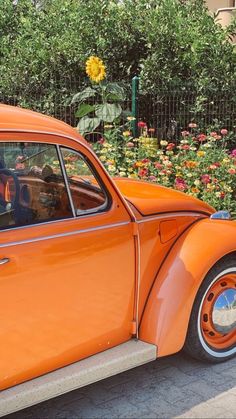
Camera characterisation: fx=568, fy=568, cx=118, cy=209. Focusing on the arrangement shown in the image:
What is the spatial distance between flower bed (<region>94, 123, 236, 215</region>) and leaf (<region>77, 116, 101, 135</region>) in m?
0.69

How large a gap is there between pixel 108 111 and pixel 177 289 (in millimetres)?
4993

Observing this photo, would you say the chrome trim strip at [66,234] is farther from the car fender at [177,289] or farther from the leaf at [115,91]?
the leaf at [115,91]

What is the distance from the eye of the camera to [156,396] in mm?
3420

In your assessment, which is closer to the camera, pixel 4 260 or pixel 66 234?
pixel 4 260

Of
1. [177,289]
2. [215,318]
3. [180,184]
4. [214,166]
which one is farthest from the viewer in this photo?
[214,166]

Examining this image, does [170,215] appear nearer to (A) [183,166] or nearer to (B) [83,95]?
(A) [183,166]

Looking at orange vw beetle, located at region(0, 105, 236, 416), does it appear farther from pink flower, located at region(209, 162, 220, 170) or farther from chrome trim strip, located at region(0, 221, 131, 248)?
pink flower, located at region(209, 162, 220, 170)

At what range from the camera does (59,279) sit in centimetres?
294

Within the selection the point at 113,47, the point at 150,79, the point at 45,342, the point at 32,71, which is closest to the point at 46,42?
the point at 32,71

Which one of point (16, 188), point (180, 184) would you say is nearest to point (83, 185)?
point (16, 188)

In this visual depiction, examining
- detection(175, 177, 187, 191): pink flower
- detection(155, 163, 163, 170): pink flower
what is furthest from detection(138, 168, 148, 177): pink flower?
detection(175, 177, 187, 191): pink flower

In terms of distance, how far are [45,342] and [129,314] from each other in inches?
24.0

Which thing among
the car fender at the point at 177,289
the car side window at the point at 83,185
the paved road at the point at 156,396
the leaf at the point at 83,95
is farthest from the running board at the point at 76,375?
the leaf at the point at 83,95

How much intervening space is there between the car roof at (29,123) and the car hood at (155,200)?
24.1 inches
